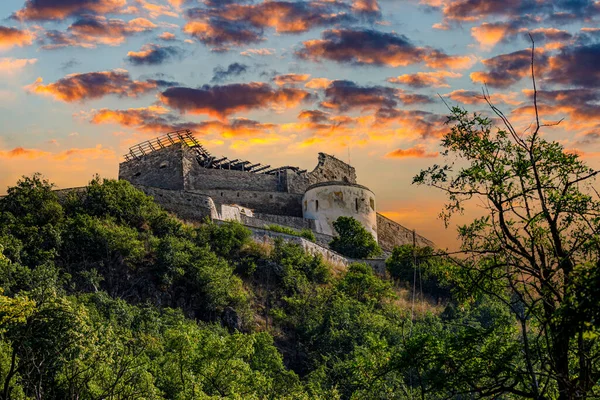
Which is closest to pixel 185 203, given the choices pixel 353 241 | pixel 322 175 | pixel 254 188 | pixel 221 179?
pixel 221 179

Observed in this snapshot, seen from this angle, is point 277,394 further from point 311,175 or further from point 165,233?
point 311,175

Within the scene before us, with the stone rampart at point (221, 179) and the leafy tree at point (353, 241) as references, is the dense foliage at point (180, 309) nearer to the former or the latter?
the leafy tree at point (353, 241)

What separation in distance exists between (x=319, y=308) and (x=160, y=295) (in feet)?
21.9

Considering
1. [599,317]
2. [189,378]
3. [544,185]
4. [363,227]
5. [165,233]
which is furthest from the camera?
[363,227]

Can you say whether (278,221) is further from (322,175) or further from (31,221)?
(31,221)

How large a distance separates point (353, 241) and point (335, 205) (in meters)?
4.38

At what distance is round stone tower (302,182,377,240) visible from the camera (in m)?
50.6

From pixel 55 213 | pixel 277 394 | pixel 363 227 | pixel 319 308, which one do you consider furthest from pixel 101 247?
pixel 363 227

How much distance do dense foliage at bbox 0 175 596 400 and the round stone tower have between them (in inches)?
220

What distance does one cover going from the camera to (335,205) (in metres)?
50.9

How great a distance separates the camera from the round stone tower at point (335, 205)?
166 ft

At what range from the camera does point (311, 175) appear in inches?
2210

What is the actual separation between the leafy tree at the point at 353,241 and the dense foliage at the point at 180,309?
188cm

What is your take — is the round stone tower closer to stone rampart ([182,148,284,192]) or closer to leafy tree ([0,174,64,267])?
stone rampart ([182,148,284,192])
